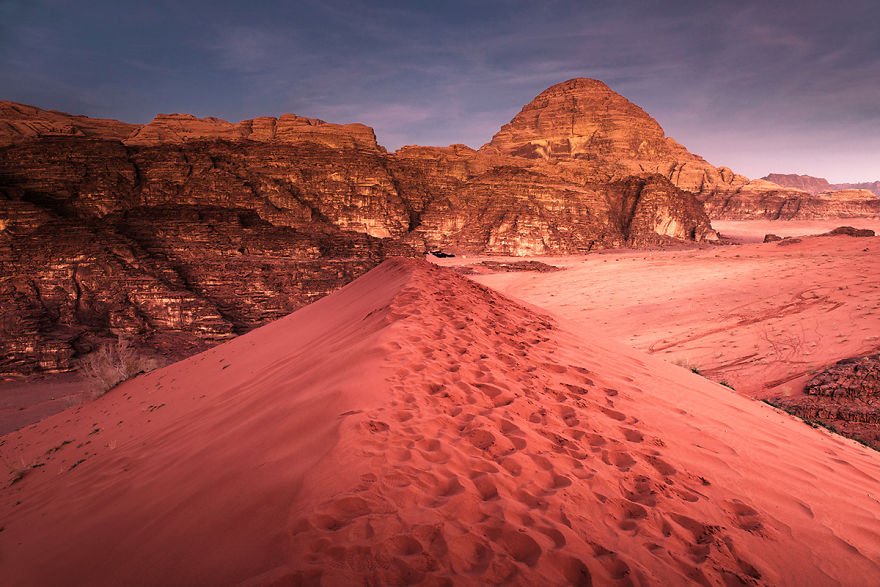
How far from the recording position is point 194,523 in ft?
7.39

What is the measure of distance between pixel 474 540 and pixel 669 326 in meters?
15.0

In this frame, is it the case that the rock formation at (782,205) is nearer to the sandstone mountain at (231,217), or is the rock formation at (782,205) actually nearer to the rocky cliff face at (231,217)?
the rocky cliff face at (231,217)

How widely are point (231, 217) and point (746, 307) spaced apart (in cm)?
2766

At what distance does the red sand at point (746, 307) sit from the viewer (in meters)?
9.95

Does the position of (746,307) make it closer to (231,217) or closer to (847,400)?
(847,400)

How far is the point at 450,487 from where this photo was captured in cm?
233

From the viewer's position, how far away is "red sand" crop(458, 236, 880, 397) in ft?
32.6

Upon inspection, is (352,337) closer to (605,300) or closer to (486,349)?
(486,349)

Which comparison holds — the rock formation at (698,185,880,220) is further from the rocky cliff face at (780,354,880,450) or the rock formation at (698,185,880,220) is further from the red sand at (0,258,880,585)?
the red sand at (0,258,880,585)

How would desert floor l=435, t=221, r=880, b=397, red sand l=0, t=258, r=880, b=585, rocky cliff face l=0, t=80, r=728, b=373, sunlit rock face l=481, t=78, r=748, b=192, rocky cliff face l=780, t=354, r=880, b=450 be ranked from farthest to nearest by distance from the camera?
sunlit rock face l=481, t=78, r=748, b=192 → rocky cliff face l=0, t=80, r=728, b=373 → desert floor l=435, t=221, r=880, b=397 → rocky cliff face l=780, t=354, r=880, b=450 → red sand l=0, t=258, r=880, b=585

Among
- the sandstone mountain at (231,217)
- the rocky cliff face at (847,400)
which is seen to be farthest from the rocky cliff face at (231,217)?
the rocky cliff face at (847,400)

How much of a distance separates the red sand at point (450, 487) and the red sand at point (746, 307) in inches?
200

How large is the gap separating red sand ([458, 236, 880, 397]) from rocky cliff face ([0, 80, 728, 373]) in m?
14.1

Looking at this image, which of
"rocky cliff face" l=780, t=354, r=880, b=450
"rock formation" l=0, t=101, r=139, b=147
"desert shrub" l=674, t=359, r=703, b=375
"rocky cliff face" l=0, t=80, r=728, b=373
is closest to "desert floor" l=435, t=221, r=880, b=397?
"desert shrub" l=674, t=359, r=703, b=375
